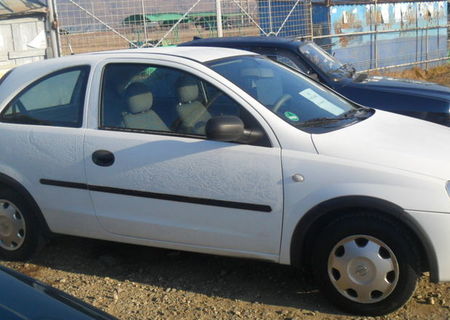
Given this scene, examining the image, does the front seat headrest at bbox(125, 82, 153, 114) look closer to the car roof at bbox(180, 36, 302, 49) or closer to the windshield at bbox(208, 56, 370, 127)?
the windshield at bbox(208, 56, 370, 127)

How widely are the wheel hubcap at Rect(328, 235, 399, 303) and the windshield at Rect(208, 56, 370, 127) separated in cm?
86

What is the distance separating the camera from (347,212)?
391 centimetres

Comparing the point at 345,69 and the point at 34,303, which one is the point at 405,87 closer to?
the point at 345,69

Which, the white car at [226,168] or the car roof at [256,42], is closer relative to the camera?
the white car at [226,168]

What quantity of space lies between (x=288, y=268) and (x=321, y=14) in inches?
494

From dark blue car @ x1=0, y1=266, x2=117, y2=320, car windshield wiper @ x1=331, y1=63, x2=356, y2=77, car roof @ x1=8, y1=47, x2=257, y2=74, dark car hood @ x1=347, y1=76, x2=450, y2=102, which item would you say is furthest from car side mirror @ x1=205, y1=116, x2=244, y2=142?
car windshield wiper @ x1=331, y1=63, x2=356, y2=77

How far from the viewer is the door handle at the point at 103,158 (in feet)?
14.5

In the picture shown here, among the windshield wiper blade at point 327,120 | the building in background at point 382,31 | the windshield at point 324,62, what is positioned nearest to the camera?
the windshield wiper blade at point 327,120

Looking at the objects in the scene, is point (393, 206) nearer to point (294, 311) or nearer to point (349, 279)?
point (349, 279)

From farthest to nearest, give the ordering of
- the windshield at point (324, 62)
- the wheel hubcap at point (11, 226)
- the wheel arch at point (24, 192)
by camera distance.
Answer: the windshield at point (324, 62) → the wheel hubcap at point (11, 226) → the wheel arch at point (24, 192)

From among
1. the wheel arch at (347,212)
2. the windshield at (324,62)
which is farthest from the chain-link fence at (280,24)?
the wheel arch at (347,212)

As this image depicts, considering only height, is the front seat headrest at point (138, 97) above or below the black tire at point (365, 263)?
above

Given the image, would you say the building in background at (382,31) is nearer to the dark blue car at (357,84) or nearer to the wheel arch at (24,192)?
→ the dark blue car at (357,84)

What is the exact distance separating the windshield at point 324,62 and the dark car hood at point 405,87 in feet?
0.86
